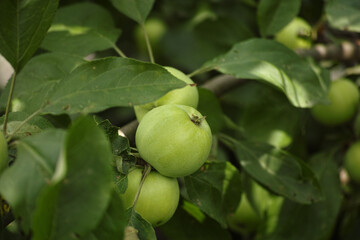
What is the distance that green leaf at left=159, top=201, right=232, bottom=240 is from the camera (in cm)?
93

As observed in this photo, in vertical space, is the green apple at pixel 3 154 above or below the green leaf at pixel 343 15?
above

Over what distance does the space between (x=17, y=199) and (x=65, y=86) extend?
0.69ft

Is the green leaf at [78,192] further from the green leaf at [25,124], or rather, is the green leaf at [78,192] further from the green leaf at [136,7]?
the green leaf at [136,7]

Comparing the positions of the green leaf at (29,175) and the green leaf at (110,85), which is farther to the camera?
the green leaf at (110,85)

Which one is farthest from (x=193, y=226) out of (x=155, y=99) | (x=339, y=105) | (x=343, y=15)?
(x=343, y=15)

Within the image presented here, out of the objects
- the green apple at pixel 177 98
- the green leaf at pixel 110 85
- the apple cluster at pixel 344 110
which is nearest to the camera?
the green leaf at pixel 110 85

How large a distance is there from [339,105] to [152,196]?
749 millimetres

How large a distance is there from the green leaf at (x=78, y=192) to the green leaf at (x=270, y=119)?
72 centimetres

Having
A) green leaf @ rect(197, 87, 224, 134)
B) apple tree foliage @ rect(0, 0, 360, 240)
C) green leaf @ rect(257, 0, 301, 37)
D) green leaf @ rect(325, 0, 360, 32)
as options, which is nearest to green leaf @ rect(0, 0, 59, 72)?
apple tree foliage @ rect(0, 0, 360, 240)

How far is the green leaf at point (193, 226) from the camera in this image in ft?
3.06

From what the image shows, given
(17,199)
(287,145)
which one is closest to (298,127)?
(287,145)

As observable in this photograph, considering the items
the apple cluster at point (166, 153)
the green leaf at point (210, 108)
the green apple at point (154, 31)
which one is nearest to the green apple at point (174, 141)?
the apple cluster at point (166, 153)

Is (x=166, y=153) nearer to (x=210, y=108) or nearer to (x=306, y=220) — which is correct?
(x=210, y=108)

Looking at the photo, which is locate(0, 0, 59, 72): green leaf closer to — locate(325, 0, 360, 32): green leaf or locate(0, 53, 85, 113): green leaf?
locate(0, 53, 85, 113): green leaf
